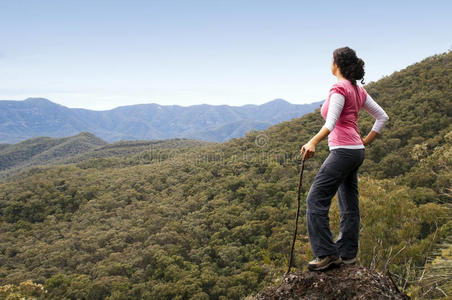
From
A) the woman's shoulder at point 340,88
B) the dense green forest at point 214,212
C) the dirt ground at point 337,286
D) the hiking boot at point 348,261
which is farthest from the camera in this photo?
the dense green forest at point 214,212

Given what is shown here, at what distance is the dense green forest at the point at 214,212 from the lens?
17766 millimetres

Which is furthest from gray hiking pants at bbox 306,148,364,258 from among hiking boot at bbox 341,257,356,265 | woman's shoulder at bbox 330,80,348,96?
woman's shoulder at bbox 330,80,348,96

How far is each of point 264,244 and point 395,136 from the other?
16.2 meters

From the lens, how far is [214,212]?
29984 mm

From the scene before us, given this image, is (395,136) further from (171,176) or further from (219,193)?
(171,176)

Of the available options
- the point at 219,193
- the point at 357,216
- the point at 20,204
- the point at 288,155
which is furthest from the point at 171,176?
the point at 357,216

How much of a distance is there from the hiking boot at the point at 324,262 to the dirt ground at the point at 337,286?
0.14ft

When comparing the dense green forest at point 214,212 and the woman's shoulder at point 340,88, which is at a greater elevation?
the woman's shoulder at point 340,88

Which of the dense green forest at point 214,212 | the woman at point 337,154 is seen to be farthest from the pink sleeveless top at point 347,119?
the dense green forest at point 214,212

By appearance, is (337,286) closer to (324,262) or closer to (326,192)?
(324,262)

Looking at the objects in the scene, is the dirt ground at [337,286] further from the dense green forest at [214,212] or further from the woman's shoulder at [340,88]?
the dense green forest at [214,212]

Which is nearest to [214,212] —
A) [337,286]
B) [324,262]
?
[324,262]

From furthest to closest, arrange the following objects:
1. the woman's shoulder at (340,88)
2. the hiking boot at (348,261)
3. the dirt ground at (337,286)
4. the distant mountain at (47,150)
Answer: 1. the distant mountain at (47,150)
2. the hiking boot at (348,261)
3. the woman's shoulder at (340,88)
4. the dirt ground at (337,286)

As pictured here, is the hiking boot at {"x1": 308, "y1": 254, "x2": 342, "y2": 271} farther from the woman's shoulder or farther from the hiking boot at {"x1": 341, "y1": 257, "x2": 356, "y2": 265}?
the woman's shoulder
